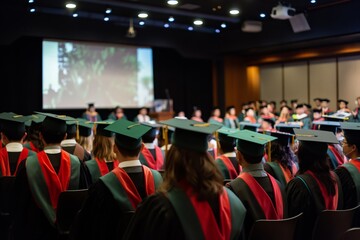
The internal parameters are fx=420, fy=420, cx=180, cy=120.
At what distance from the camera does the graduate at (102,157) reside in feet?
13.7

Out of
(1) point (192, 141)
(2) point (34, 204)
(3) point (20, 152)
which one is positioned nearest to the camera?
(1) point (192, 141)

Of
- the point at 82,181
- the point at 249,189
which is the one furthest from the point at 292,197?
the point at 82,181

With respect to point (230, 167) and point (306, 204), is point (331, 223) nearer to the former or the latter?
point (306, 204)

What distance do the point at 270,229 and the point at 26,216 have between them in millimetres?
1949

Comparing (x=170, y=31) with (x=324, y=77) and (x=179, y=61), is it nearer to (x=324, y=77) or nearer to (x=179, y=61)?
(x=179, y=61)

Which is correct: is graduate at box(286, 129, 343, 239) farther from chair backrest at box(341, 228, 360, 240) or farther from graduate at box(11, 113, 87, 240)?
graduate at box(11, 113, 87, 240)

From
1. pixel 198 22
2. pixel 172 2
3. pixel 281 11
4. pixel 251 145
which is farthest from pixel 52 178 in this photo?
pixel 198 22

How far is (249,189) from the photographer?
2.73 metres

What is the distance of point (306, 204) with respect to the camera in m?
2.98

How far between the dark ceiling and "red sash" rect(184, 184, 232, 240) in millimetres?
10696

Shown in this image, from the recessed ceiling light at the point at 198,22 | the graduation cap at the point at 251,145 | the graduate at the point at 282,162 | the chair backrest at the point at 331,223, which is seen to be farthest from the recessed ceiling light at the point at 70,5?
the chair backrest at the point at 331,223

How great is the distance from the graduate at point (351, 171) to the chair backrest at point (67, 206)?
208 centimetres

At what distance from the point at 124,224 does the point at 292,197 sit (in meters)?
1.23

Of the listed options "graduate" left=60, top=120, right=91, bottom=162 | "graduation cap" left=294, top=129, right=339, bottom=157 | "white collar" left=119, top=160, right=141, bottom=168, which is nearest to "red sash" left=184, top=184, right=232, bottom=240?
"white collar" left=119, top=160, right=141, bottom=168
